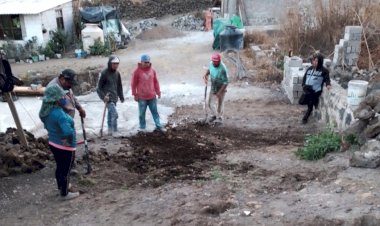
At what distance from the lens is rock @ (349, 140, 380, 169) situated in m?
5.24

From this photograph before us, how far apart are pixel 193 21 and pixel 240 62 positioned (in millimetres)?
11232

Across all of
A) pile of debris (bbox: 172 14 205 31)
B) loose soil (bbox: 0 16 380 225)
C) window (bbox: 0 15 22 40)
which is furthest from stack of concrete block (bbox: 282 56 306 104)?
pile of debris (bbox: 172 14 205 31)

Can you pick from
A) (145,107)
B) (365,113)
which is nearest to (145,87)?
(145,107)

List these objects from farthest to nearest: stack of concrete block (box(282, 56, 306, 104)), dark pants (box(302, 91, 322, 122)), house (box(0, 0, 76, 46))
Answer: house (box(0, 0, 76, 46)) → stack of concrete block (box(282, 56, 306, 104)) → dark pants (box(302, 91, 322, 122))

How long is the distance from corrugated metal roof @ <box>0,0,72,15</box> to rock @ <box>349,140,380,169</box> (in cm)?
1660

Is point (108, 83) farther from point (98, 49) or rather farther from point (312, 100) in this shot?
point (98, 49)

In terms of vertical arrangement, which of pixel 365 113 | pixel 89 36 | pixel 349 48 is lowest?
pixel 365 113

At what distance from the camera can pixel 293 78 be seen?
10.7 metres

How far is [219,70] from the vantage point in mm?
8914

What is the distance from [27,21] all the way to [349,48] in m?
13.4

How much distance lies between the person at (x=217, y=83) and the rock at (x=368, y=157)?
A: 12.8 feet

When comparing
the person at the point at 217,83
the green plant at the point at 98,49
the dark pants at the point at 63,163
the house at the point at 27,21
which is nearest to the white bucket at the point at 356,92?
the person at the point at 217,83

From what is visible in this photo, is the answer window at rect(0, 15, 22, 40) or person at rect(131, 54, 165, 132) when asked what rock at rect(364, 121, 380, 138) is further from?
window at rect(0, 15, 22, 40)

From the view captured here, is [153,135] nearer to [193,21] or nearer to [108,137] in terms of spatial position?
[108,137]
